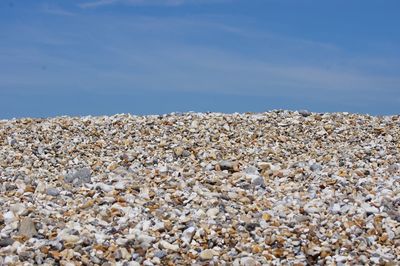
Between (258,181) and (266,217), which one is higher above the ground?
(258,181)

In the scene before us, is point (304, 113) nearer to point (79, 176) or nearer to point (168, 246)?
point (79, 176)

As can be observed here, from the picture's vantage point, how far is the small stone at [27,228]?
757 centimetres

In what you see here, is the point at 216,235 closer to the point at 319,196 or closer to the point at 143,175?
the point at 319,196

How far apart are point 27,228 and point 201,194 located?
8.57 ft

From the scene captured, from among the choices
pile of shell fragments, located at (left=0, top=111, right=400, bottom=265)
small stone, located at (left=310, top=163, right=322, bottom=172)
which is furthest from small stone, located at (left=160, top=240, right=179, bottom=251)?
small stone, located at (left=310, top=163, right=322, bottom=172)

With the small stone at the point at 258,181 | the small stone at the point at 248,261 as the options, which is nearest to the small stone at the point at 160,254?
the small stone at the point at 248,261

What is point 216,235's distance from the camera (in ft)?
25.6

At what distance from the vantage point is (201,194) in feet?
30.0

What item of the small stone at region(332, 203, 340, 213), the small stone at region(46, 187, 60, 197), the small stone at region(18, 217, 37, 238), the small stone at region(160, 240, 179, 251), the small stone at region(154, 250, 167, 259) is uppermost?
the small stone at region(332, 203, 340, 213)

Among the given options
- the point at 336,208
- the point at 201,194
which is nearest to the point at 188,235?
the point at 201,194

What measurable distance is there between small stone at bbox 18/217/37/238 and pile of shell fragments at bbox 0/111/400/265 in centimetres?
1

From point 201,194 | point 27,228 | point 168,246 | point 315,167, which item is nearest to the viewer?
point 168,246

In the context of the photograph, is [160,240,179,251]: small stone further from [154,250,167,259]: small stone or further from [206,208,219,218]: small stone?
[206,208,219,218]: small stone

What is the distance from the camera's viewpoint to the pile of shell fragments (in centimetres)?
750
